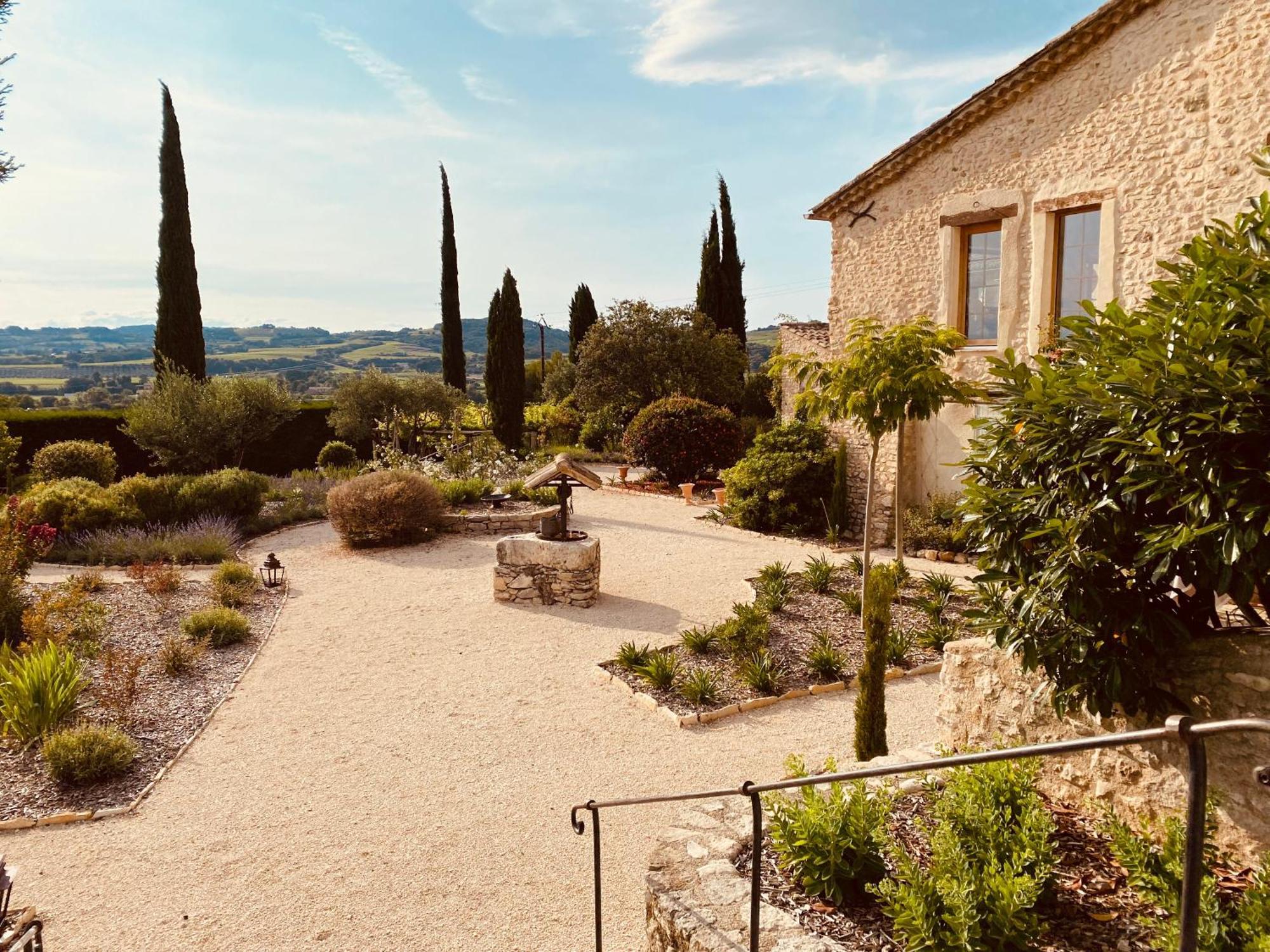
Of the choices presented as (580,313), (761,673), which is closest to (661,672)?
(761,673)

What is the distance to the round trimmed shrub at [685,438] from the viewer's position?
61.3 feet

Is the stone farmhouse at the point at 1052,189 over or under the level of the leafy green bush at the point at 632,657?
over

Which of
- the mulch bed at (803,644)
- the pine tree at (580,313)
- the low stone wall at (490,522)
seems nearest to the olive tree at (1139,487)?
the mulch bed at (803,644)

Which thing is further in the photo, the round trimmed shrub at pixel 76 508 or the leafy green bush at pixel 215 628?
the round trimmed shrub at pixel 76 508

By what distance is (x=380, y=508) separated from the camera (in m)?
13.0

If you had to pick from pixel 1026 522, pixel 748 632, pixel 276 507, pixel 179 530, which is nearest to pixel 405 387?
pixel 276 507

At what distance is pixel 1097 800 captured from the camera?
143 inches

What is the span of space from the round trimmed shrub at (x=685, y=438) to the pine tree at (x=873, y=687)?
529 inches

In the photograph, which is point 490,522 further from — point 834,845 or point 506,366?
point 834,845

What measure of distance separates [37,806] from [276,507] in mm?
11410

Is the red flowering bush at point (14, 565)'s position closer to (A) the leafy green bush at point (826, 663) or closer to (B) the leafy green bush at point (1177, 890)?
(A) the leafy green bush at point (826, 663)

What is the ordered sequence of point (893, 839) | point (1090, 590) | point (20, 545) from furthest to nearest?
point (20, 545) → point (893, 839) → point (1090, 590)

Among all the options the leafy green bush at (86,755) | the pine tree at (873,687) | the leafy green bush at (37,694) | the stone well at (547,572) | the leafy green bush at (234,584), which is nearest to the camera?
the pine tree at (873,687)

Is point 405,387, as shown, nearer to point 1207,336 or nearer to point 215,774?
point 215,774
